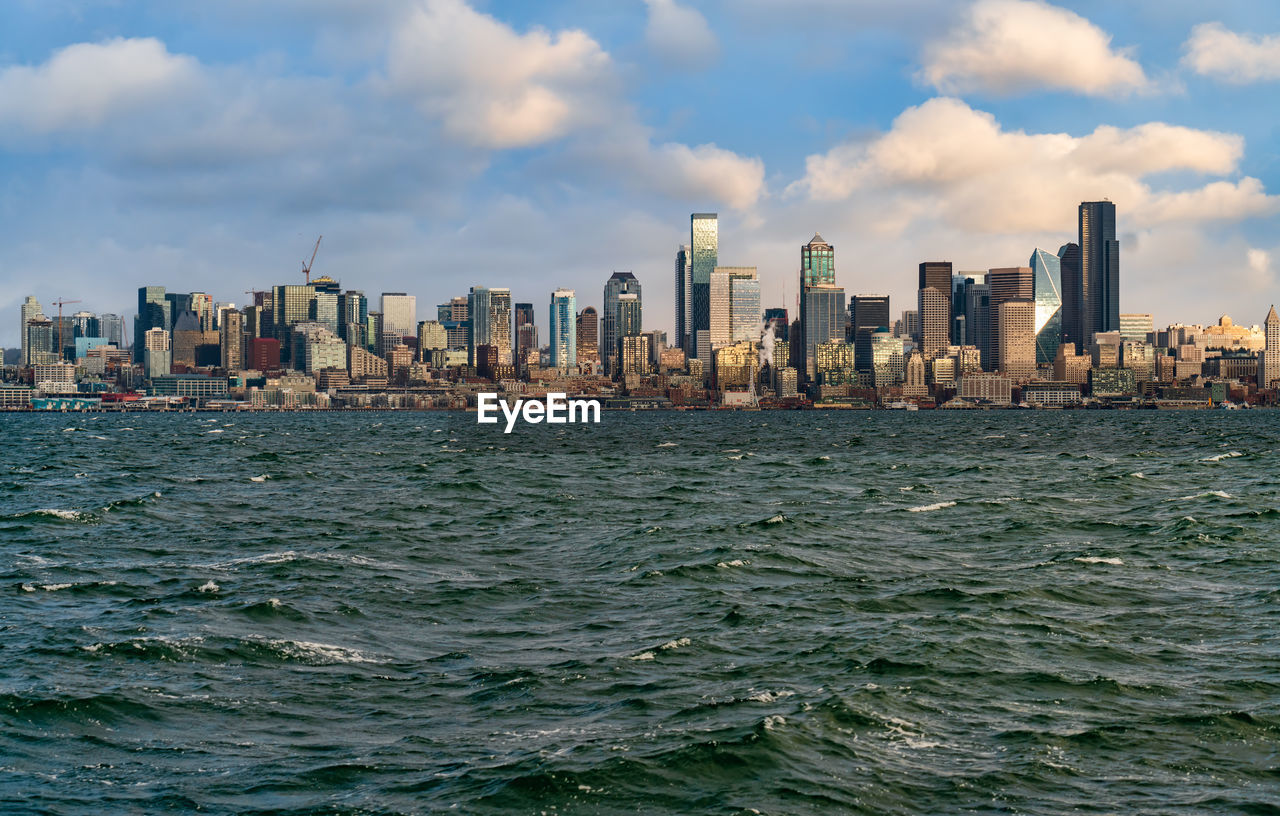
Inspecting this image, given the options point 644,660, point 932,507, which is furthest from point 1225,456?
point 644,660

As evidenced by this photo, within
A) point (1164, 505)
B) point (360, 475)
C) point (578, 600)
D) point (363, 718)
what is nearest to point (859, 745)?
point (363, 718)

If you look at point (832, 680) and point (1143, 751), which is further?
point (832, 680)

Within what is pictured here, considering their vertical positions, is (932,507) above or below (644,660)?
below

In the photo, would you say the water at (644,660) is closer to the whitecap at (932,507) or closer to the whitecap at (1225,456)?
the whitecap at (932,507)

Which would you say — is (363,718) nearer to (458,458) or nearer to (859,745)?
(859,745)

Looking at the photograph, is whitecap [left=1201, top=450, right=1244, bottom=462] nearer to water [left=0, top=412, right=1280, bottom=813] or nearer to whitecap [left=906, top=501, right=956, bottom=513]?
water [left=0, top=412, right=1280, bottom=813]

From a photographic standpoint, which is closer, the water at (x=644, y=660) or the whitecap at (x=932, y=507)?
the water at (x=644, y=660)

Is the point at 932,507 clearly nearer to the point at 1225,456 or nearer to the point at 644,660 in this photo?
the point at 644,660

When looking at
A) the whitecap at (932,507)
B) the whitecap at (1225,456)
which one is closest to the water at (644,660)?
the whitecap at (932,507)
